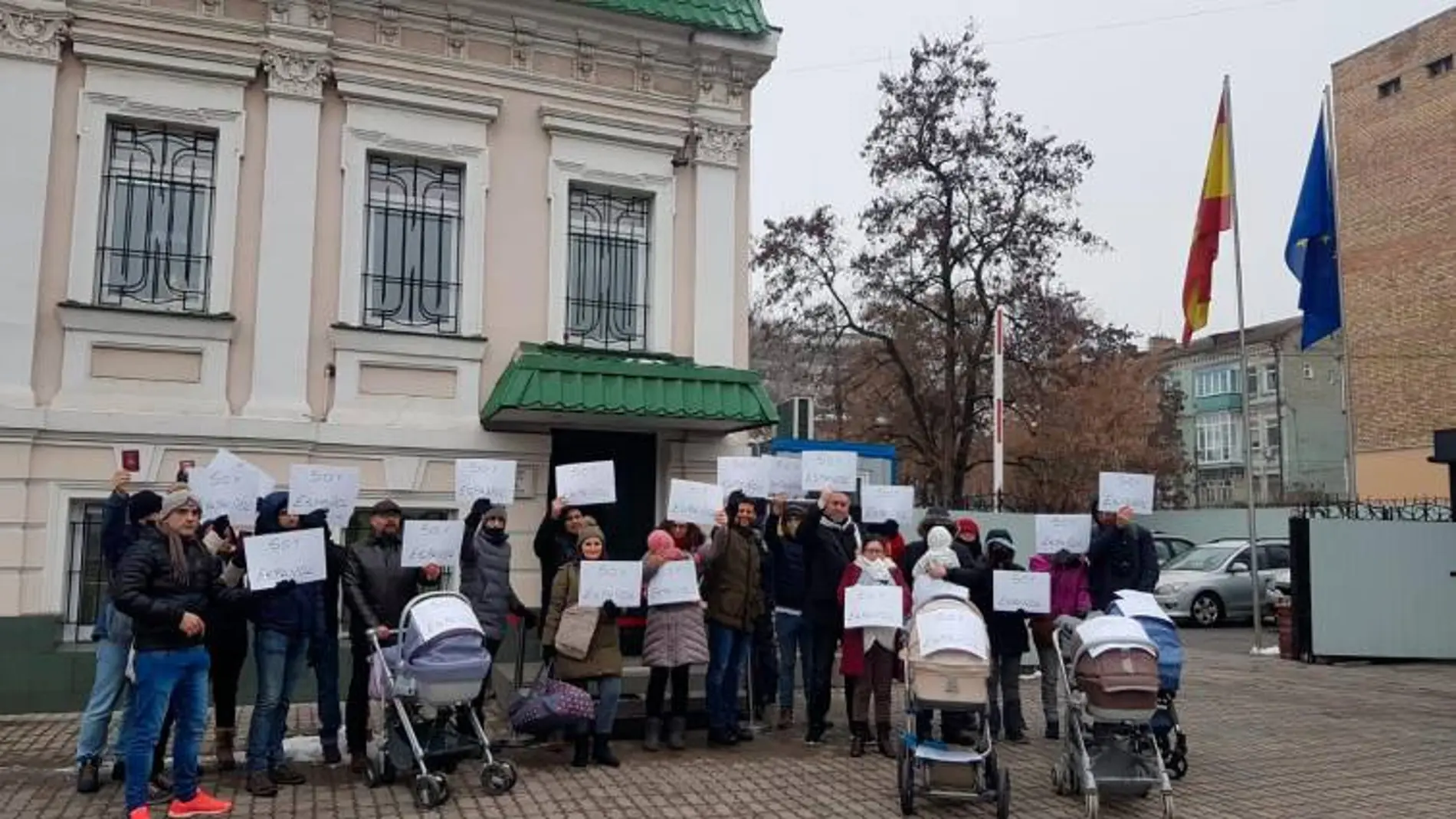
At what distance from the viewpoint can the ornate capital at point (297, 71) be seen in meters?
10.7

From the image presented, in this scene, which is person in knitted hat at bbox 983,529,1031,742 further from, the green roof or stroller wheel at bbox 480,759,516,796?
the green roof

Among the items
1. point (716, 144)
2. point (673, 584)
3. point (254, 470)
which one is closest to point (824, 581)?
point (673, 584)

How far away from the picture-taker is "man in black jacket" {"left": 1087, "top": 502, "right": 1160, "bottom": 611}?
932cm

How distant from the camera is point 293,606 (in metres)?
7.45

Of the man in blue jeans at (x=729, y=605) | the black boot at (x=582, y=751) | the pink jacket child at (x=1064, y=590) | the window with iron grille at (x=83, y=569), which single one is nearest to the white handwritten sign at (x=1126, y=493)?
the pink jacket child at (x=1064, y=590)

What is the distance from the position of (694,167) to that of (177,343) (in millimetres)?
5552

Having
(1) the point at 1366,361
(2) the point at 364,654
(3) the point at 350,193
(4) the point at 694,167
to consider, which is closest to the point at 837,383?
(1) the point at 1366,361

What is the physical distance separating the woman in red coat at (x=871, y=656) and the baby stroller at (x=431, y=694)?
107 inches

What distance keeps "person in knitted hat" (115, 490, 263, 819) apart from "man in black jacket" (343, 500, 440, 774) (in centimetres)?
109

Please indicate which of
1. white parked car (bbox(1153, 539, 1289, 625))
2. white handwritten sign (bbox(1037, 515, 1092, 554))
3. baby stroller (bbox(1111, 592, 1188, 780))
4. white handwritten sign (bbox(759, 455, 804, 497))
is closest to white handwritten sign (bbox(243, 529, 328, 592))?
white handwritten sign (bbox(759, 455, 804, 497))

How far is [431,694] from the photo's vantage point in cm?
702

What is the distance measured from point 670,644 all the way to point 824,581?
4.45 feet

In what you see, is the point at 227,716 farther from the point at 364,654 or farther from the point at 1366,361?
the point at 1366,361

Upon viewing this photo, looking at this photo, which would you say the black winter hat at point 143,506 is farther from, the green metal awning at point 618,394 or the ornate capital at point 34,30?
the ornate capital at point 34,30
